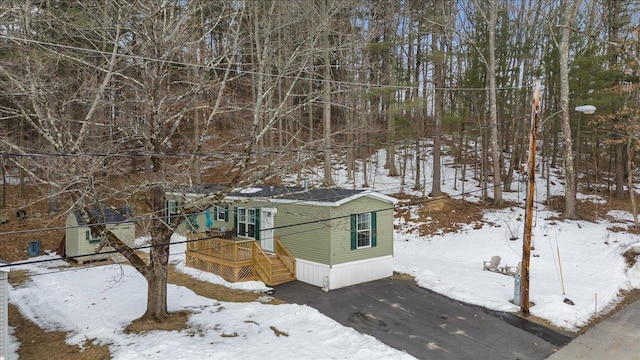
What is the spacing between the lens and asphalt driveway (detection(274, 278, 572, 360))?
9211 mm

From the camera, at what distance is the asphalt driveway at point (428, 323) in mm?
9211

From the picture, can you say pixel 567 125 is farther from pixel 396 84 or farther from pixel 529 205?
pixel 529 205


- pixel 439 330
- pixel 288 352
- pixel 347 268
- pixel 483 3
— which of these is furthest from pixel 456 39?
pixel 288 352

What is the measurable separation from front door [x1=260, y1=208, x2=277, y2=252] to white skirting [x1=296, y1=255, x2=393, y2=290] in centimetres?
171

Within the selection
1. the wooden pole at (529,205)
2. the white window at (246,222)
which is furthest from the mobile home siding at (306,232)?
the wooden pole at (529,205)

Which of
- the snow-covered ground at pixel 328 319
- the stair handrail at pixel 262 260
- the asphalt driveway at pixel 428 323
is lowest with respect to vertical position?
the asphalt driveway at pixel 428 323

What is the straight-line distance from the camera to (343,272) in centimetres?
1426

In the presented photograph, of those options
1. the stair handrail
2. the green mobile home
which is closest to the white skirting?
the green mobile home

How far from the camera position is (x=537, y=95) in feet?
35.1

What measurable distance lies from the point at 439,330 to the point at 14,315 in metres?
12.1

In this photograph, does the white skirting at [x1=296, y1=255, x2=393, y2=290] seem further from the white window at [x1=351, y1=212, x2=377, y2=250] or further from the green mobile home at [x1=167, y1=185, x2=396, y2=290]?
the white window at [x1=351, y1=212, x2=377, y2=250]

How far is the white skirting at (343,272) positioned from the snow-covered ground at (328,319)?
131 centimetres

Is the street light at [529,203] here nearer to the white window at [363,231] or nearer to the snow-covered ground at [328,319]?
the snow-covered ground at [328,319]

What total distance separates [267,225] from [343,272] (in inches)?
157
